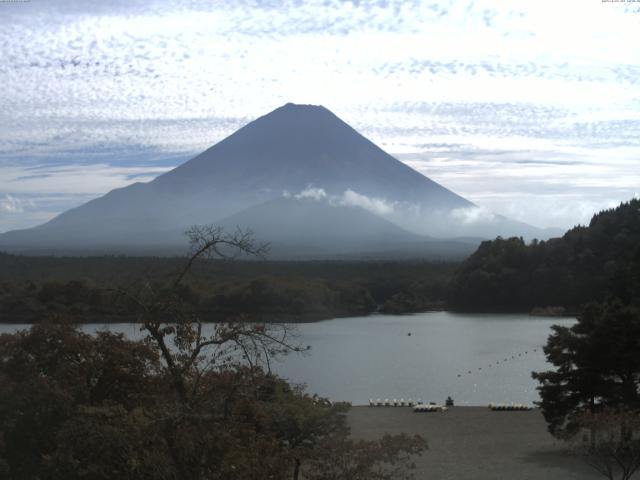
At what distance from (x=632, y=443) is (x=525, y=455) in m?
2.36

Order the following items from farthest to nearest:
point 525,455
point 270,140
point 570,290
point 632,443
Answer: point 270,140 < point 570,290 < point 525,455 < point 632,443

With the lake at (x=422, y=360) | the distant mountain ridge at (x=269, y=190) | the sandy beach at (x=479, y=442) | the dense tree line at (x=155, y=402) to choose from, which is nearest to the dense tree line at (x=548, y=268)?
A: the lake at (x=422, y=360)

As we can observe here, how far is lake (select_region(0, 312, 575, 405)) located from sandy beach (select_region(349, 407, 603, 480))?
2.00 meters

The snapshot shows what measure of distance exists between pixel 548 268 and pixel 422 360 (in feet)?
69.1

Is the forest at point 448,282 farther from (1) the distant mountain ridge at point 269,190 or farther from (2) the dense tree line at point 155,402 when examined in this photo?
(1) the distant mountain ridge at point 269,190

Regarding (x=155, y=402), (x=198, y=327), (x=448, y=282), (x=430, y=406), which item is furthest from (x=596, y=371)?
(x=448, y=282)

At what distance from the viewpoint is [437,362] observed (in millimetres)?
23109

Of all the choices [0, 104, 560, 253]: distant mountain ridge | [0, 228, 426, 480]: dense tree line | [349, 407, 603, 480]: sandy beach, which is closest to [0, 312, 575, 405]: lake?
[349, 407, 603, 480]: sandy beach

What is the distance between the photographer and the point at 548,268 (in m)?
42.4

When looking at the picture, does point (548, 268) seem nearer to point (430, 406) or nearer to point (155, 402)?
point (430, 406)

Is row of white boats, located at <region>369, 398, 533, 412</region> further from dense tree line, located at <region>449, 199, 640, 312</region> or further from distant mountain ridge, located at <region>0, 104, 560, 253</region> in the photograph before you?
distant mountain ridge, located at <region>0, 104, 560, 253</region>

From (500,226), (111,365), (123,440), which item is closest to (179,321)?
(123,440)

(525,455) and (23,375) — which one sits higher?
(23,375)

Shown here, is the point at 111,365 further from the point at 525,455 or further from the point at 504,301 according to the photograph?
the point at 504,301
